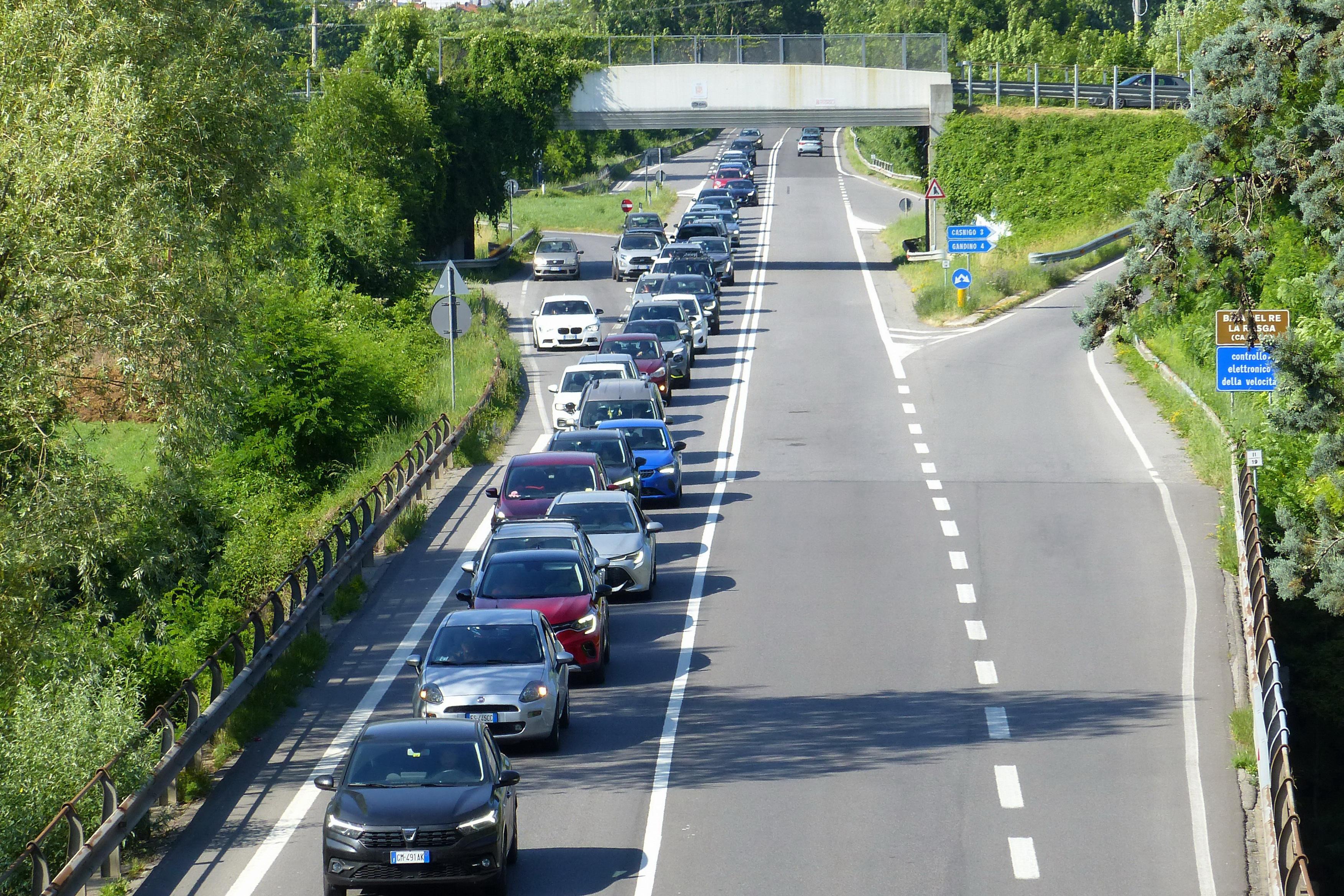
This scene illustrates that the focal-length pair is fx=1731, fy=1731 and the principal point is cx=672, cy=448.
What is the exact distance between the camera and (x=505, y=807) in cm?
1304

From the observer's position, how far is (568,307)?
46.1 m

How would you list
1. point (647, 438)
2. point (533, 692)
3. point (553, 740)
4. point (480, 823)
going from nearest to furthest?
point (480, 823) → point (533, 692) → point (553, 740) → point (647, 438)

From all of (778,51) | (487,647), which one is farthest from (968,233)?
(487,647)

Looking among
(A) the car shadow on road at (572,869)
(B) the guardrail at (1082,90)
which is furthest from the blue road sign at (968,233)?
(A) the car shadow on road at (572,869)

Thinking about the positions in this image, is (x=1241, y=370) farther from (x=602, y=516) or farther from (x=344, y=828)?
(x=344, y=828)

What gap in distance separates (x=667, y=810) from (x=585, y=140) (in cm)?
10091

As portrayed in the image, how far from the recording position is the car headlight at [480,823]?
1248 cm

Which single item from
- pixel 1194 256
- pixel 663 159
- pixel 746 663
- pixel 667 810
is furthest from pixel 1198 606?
pixel 663 159

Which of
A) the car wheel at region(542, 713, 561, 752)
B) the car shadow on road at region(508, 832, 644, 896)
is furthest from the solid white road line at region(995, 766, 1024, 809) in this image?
the car wheel at region(542, 713, 561, 752)

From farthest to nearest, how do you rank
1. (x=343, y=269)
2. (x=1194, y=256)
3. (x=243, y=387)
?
1. (x=343, y=269)
2. (x=1194, y=256)
3. (x=243, y=387)

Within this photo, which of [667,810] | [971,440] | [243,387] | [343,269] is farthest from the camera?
[343,269]

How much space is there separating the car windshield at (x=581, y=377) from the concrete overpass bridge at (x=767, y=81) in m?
27.8

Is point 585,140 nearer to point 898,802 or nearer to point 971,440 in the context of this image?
point 971,440

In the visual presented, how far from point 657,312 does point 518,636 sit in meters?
25.9
